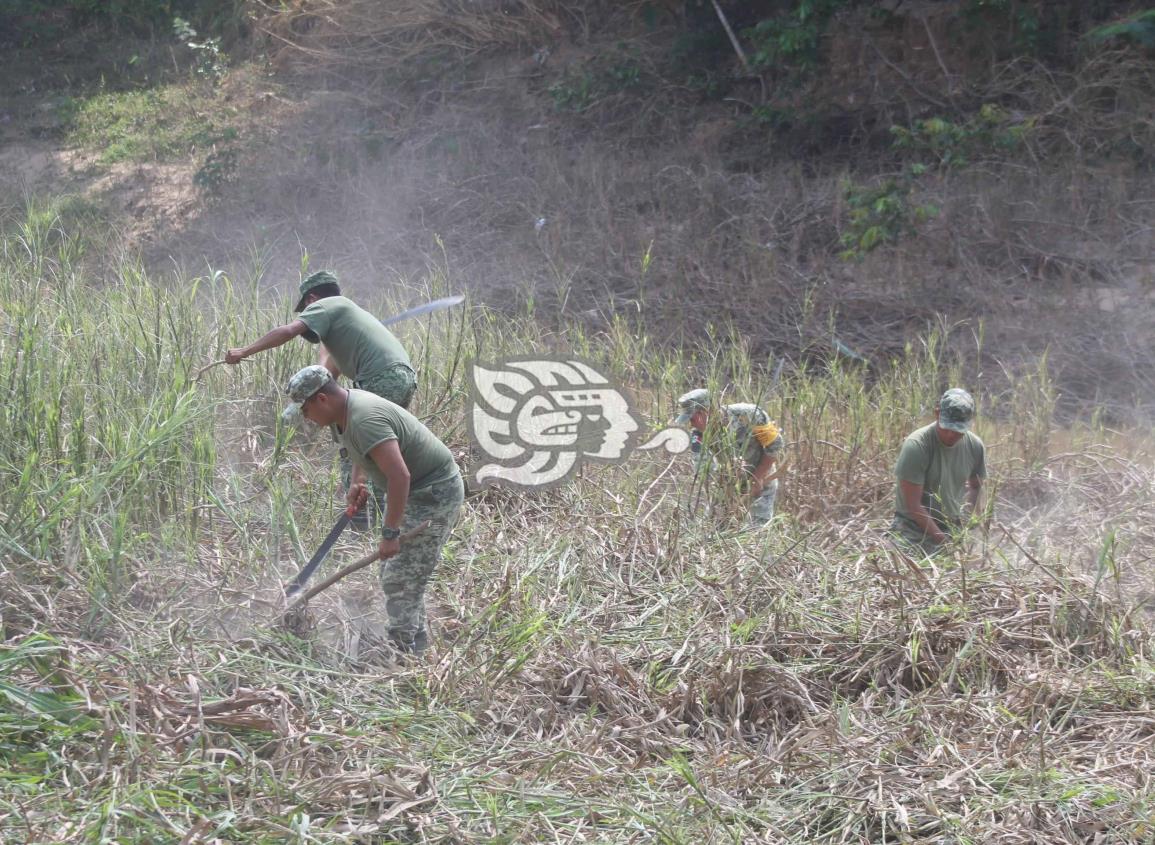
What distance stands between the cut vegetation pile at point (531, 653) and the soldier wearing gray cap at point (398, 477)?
177 millimetres

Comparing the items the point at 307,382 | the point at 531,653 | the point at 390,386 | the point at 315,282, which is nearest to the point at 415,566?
the point at 531,653

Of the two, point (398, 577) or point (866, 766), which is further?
point (398, 577)

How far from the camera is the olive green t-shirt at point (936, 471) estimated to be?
15.1ft

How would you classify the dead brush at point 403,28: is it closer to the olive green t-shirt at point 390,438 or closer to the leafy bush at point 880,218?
the leafy bush at point 880,218

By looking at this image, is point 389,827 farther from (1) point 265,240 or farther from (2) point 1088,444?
(1) point 265,240

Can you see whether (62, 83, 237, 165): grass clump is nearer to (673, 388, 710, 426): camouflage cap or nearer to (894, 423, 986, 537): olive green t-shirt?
(673, 388, 710, 426): camouflage cap

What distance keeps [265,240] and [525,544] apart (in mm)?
6683

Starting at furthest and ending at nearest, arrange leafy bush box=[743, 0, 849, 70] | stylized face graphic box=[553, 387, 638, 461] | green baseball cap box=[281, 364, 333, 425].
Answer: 1. leafy bush box=[743, 0, 849, 70]
2. stylized face graphic box=[553, 387, 638, 461]
3. green baseball cap box=[281, 364, 333, 425]

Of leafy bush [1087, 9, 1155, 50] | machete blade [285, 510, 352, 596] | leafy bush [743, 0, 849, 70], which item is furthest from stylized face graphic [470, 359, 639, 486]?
leafy bush [1087, 9, 1155, 50]

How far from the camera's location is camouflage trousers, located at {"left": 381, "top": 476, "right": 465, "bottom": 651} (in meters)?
3.90

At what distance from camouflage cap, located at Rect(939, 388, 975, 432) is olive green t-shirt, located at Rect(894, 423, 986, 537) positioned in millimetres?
120

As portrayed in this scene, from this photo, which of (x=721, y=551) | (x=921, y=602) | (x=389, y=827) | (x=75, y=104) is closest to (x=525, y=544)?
(x=721, y=551)

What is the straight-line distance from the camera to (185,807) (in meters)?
2.81

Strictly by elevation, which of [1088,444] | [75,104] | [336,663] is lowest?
[1088,444]
